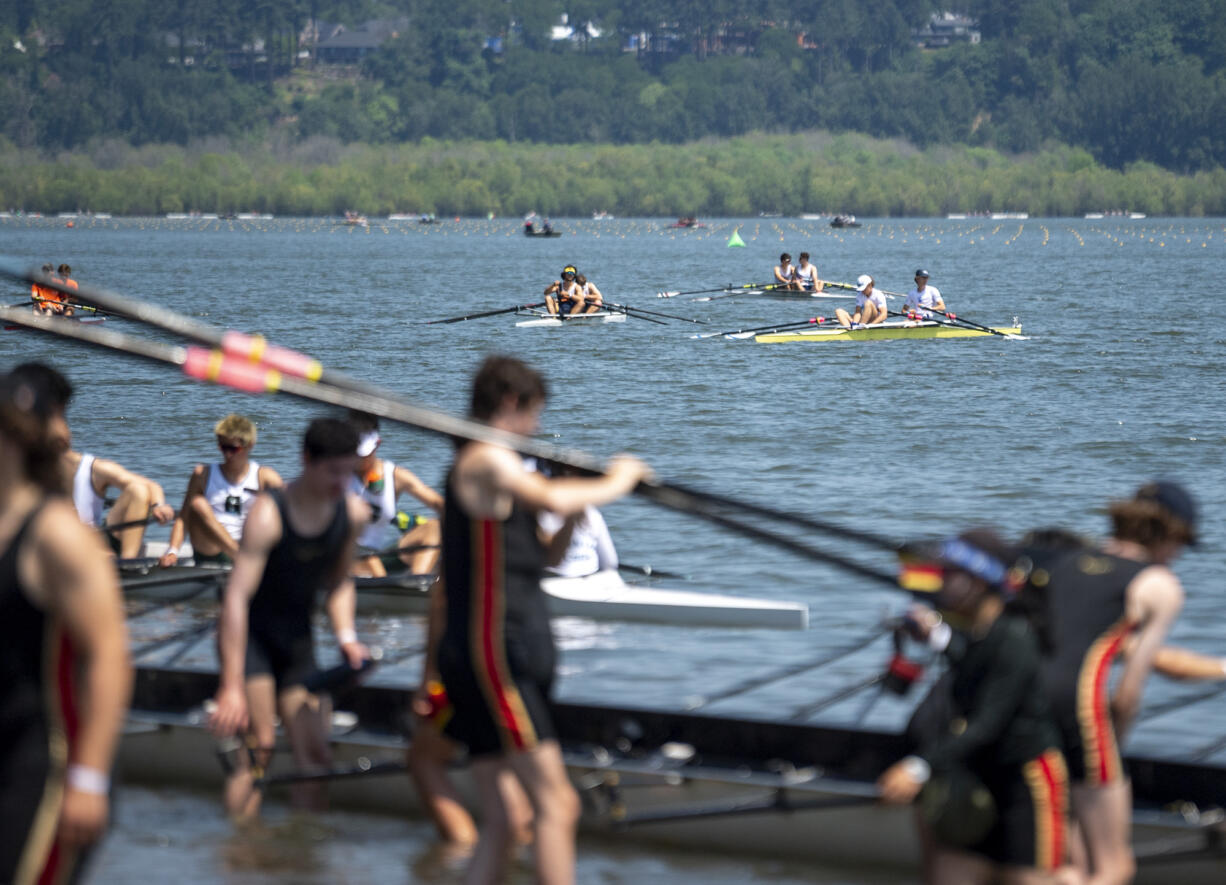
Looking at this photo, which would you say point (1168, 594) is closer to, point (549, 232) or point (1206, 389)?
point (1206, 389)

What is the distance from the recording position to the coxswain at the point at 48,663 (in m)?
3.98

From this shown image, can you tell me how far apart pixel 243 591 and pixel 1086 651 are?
280cm

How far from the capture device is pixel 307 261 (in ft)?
272

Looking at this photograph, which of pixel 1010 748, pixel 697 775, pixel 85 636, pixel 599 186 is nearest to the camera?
pixel 85 636

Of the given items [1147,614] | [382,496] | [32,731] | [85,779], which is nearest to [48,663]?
[32,731]

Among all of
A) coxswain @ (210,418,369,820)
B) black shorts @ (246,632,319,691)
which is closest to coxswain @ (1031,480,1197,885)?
coxswain @ (210,418,369,820)

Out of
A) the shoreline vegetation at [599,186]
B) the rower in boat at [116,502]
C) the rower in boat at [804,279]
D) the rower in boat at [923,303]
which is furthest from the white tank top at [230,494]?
the shoreline vegetation at [599,186]

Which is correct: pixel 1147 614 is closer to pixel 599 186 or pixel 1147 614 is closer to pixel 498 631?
pixel 498 631

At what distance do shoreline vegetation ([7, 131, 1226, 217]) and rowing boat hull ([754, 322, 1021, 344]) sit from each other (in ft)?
434

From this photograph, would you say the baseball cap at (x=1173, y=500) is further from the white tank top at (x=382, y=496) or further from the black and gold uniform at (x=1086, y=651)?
the white tank top at (x=382, y=496)

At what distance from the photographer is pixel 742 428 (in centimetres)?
2316

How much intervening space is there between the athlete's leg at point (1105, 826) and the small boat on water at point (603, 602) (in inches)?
212

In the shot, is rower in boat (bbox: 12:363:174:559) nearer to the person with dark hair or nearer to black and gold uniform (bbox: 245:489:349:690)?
black and gold uniform (bbox: 245:489:349:690)

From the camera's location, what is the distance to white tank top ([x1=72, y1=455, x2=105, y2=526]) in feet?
33.3
